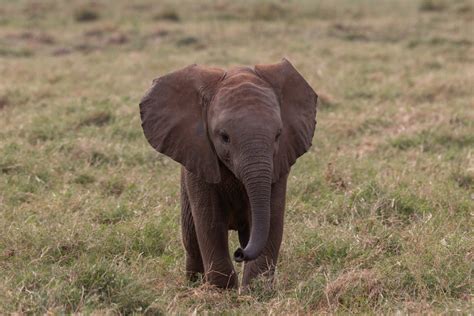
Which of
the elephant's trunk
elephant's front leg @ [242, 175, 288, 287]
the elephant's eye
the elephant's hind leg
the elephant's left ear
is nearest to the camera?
the elephant's trunk

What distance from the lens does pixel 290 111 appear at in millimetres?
4574

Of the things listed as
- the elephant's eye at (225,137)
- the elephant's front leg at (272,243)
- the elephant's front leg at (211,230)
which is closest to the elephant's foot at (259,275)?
the elephant's front leg at (272,243)

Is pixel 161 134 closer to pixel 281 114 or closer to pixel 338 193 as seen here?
pixel 281 114

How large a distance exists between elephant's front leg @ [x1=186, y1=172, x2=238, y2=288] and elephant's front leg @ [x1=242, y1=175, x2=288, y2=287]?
163mm

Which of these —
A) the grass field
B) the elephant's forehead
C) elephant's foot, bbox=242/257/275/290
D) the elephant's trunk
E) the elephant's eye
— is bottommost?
the grass field

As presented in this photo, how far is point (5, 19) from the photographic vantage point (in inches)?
832

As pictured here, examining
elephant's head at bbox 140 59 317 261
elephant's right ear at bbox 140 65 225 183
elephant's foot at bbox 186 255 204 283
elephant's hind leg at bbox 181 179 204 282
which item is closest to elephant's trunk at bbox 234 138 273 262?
elephant's head at bbox 140 59 317 261

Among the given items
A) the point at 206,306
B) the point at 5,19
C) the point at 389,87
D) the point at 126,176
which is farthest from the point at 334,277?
the point at 5,19

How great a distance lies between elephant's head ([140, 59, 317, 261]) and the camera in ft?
13.4

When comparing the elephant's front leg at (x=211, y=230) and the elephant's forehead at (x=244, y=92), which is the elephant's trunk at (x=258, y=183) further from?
the elephant's front leg at (x=211, y=230)

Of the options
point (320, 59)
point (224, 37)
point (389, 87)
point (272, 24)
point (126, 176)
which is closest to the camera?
point (126, 176)

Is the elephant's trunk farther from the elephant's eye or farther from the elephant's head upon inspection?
the elephant's eye

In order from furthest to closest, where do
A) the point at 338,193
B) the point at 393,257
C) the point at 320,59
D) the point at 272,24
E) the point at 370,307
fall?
the point at 272,24 < the point at 320,59 < the point at 338,193 < the point at 393,257 < the point at 370,307

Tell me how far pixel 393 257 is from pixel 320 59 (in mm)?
9735
